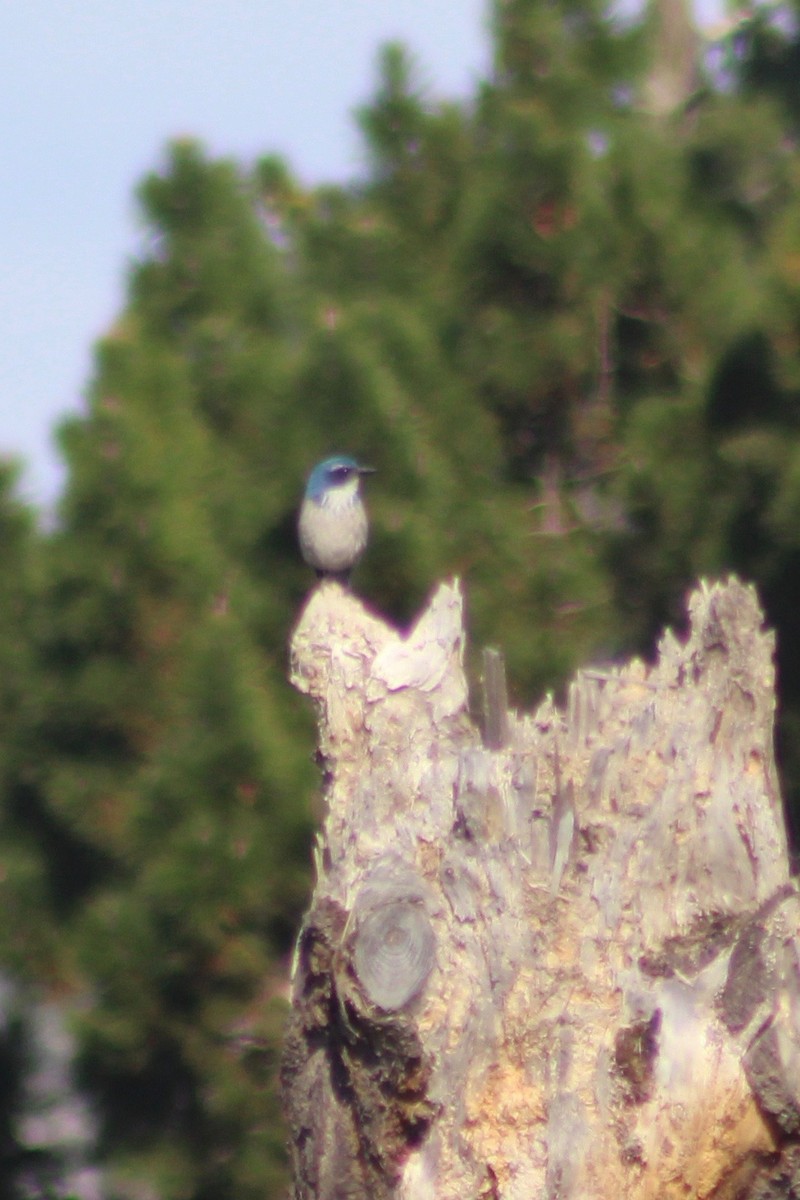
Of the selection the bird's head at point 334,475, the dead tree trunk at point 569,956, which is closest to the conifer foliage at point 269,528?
the bird's head at point 334,475

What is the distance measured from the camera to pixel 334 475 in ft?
19.6

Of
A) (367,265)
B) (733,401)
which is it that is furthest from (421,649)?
(367,265)

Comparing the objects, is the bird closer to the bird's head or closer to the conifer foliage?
the bird's head

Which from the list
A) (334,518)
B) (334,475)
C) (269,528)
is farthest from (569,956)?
(269,528)

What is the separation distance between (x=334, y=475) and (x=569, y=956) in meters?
2.81

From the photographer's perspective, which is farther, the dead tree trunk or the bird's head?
the bird's head

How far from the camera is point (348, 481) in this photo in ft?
19.7

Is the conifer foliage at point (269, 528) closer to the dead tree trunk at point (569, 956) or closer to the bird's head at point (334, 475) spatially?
the bird's head at point (334, 475)

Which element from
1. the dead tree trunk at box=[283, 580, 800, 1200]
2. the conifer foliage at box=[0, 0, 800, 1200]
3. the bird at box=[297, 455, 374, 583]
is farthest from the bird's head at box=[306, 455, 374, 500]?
the dead tree trunk at box=[283, 580, 800, 1200]

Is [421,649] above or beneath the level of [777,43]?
beneath

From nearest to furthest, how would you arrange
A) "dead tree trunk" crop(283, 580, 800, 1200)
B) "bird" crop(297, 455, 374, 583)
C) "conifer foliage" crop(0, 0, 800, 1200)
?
1. "dead tree trunk" crop(283, 580, 800, 1200)
2. "bird" crop(297, 455, 374, 583)
3. "conifer foliage" crop(0, 0, 800, 1200)

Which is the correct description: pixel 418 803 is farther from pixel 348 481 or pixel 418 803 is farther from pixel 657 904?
pixel 348 481

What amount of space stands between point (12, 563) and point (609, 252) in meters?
2.79

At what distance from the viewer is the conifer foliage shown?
5.88 metres
